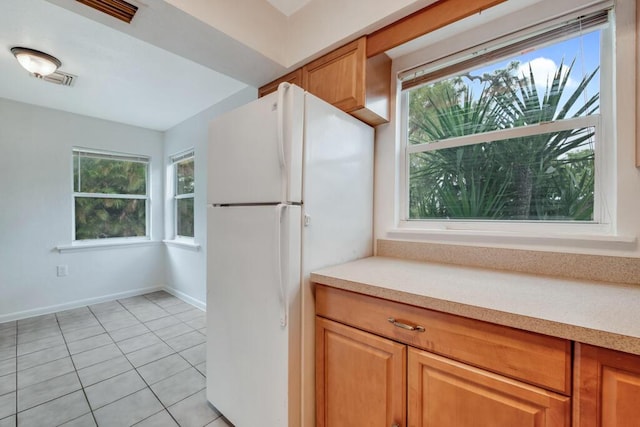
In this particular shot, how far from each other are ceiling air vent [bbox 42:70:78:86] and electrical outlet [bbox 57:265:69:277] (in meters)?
2.13

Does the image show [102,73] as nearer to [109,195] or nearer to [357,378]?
[109,195]

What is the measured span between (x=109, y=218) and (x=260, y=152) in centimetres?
357

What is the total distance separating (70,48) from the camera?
2.00 meters

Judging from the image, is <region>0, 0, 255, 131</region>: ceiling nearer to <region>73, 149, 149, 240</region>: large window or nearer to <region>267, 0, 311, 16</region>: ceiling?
<region>73, 149, 149, 240</region>: large window

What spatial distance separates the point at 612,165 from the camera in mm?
1172

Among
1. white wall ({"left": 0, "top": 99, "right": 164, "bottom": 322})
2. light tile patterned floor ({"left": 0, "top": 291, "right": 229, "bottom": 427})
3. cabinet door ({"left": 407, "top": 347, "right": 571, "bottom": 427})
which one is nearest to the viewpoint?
cabinet door ({"left": 407, "top": 347, "right": 571, "bottom": 427})

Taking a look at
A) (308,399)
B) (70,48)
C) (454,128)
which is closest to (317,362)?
(308,399)

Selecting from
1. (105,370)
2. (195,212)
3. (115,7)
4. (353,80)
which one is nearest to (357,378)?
(353,80)

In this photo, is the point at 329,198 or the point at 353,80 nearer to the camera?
the point at 329,198

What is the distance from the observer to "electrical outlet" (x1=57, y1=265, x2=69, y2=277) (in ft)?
10.6

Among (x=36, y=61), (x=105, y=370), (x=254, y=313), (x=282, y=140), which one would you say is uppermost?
(x=36, y=61)

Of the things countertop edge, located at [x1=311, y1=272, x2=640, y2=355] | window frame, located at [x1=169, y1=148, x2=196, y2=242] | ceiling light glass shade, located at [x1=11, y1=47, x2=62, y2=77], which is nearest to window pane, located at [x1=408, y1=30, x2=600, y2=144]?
countertop edge, located at [x1=311, y1=272, x2=640, y2=355]

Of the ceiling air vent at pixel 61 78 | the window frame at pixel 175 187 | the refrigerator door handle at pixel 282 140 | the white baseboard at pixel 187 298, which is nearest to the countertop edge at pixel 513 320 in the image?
the refrigerator door handle at pixel 282 140

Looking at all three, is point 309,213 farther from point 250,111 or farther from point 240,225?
point 250,111
